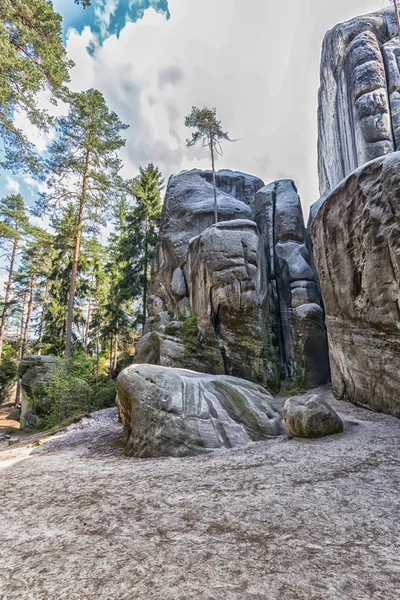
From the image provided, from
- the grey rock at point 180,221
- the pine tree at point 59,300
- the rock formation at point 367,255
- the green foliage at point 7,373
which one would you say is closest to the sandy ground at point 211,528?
the rock formation at point 367,255

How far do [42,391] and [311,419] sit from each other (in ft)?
36.8

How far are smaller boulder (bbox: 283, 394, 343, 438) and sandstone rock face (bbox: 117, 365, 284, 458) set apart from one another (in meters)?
0.52

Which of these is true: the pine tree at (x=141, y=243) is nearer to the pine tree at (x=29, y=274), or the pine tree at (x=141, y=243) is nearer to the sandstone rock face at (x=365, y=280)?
the pine tree at (x=29, y=274)

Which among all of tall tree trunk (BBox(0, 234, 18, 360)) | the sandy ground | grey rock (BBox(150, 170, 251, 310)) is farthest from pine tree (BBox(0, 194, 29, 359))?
the sandy ground

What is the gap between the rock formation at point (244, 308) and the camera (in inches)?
464

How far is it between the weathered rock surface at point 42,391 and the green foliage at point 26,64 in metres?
7.76

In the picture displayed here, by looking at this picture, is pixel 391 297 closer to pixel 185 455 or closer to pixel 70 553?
pixel 185 455

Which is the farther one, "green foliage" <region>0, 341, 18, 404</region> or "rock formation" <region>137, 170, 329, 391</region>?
"green foliage" <region>0, 341, 18, 404</region>

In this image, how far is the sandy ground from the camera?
1.66m

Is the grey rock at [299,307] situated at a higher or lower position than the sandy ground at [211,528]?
higher


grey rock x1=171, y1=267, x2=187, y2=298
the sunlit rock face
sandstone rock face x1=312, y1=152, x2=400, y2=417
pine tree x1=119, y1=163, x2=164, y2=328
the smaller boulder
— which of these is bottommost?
the smaller boulder

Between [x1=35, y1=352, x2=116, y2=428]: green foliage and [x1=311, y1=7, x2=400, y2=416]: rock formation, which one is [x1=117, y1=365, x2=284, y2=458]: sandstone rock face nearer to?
[x1=311, y1=7, x2=400, y2=416]: rock formation

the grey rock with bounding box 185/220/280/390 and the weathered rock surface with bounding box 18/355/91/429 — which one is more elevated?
the grey rock with bounding box 185/220/280/390

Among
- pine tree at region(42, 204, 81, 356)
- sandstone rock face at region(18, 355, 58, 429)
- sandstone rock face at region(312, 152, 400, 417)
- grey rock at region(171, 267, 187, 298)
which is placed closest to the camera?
sandstone rock face at region(312, 152, 400, 417)
